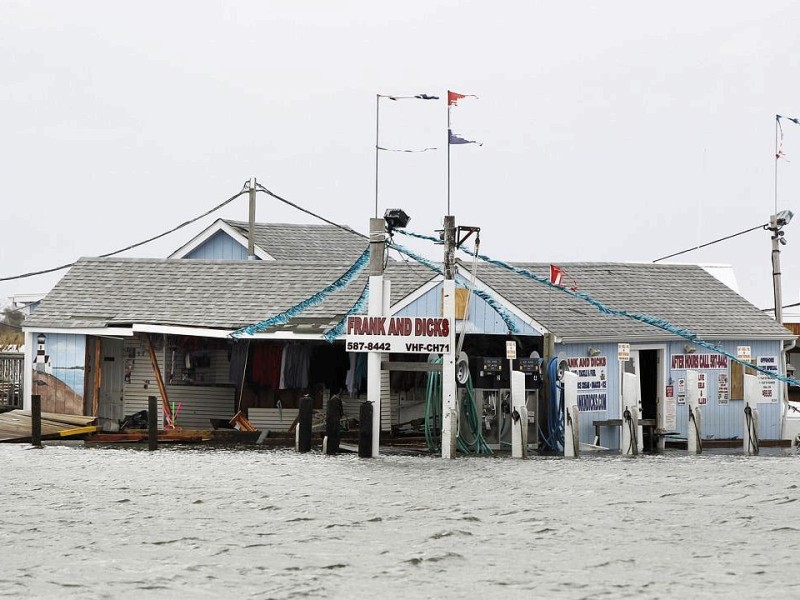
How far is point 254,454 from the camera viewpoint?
1160 inches

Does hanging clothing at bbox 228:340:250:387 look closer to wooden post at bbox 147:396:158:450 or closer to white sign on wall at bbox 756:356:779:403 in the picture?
wooden post at bbox 147:396:158:450

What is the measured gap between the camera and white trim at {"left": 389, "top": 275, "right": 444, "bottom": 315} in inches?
1222

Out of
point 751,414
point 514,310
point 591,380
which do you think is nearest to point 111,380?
point 514,310

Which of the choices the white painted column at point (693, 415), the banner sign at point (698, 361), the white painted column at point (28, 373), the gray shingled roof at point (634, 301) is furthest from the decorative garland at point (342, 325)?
the banner sign at point (698, 361)

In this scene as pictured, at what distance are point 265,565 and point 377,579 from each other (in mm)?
1426

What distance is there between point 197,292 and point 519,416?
9.19 m

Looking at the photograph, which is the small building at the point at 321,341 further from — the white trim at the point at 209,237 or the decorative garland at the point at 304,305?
the white trim at the point at 209,237

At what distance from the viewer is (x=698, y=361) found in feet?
113

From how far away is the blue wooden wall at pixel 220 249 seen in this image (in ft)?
140

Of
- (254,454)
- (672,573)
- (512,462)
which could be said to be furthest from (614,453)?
(672,573)

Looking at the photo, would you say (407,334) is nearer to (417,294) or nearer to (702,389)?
(417,294)

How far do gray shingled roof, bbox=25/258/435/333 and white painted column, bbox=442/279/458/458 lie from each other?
431 centimetres

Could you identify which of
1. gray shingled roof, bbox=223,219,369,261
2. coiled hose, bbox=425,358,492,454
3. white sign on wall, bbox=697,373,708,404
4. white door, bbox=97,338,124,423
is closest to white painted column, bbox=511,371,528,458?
coiled hose, bbox=425,358,492,454

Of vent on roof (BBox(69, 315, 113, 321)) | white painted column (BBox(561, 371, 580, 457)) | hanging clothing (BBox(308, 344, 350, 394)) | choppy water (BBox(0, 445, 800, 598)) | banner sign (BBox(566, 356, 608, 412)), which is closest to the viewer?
choppy water (BBox(0, 445, 800, 598))
